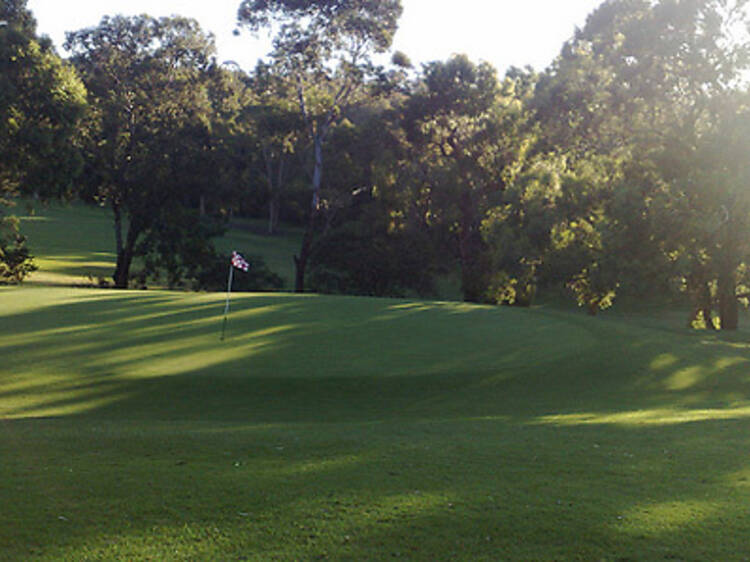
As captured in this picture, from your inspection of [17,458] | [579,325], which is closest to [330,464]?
[17,458]

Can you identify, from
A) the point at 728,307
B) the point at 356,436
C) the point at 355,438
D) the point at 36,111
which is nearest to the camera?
the point at 355,438

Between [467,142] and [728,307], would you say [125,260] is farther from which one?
[728,307]

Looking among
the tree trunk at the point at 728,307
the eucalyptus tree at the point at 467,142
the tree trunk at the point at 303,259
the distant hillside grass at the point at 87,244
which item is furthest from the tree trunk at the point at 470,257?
the tree trunk at the point at 728,307

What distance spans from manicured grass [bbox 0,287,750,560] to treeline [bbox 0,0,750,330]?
9.63 m

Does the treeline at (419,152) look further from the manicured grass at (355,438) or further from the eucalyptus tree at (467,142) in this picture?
the manicured grass at (355,438)

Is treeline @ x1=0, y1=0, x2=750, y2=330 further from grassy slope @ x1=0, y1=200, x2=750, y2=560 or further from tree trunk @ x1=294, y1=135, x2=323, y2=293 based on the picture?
grassy slope @ x1=0, y1=200, x2=750, y2=560

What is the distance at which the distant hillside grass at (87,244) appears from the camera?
49.0m

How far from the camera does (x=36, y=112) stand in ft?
106

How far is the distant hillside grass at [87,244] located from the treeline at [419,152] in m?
5.78

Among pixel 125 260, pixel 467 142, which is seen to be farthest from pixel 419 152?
pixel 125 260

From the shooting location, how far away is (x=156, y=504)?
607 centimetres

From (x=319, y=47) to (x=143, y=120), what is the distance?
443 inches

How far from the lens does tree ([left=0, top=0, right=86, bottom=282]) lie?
31.6 meters

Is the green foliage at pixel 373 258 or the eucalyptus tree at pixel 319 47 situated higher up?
the eucalyptus tree at pixel 319 47
